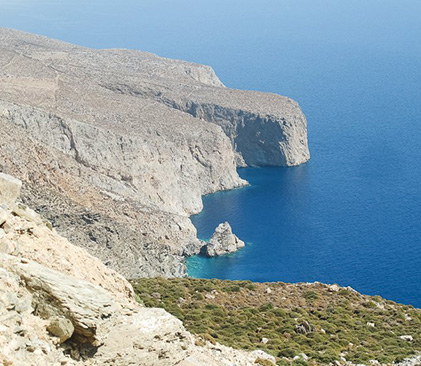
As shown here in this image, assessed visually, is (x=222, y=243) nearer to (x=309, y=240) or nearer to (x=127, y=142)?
(x=309, y=240)

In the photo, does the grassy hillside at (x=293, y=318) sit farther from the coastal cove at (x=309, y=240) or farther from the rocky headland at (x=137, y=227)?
the coastal cove at (x=309, y=240)

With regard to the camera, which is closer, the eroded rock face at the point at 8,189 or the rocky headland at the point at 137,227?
the rocky headland at the point at 137,227

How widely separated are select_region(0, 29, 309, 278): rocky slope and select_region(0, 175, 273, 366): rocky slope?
4894cm

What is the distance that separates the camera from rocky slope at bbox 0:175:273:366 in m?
18.3

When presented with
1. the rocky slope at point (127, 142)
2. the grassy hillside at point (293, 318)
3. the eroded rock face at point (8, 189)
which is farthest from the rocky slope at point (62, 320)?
the rocky slope at point (127, 142)

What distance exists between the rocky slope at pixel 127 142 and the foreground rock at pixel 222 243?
193 cm

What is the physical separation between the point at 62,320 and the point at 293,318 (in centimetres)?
2558

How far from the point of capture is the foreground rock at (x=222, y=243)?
325 feet

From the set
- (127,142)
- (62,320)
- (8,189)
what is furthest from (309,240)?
(62,320)

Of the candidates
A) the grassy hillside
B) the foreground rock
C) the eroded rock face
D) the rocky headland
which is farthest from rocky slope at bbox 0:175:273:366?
the foreground rock

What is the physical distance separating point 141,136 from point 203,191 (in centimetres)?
1460

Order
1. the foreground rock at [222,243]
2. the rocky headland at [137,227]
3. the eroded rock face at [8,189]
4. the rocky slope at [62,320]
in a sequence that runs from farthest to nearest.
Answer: the foreground rock at [222,243]
the eroded rock face at [8,189]
the rocky headland at [137,227]
the rocky slope at [62,320]

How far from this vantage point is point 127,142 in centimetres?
11619

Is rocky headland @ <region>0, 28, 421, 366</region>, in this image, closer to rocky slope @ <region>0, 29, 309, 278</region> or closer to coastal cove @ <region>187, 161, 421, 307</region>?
rocky slope @ <region>0, 29, 309, 278</region>
